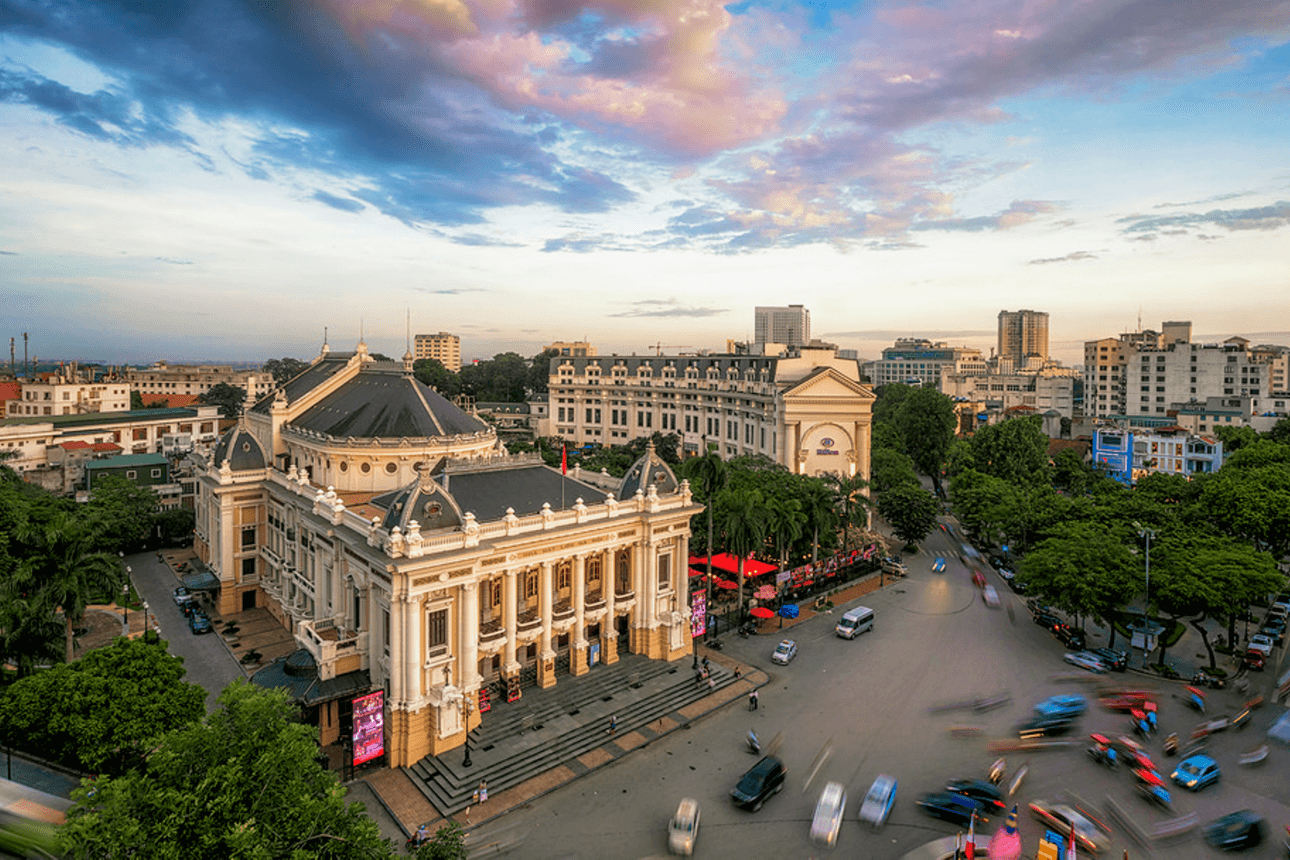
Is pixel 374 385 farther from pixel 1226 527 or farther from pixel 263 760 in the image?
pixel 1226 527

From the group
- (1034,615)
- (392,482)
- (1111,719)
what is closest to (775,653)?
(1111,719)

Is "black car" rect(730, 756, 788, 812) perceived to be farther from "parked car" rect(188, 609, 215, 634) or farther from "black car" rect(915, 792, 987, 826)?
"parked car" rect(188, 609, 215, 634)

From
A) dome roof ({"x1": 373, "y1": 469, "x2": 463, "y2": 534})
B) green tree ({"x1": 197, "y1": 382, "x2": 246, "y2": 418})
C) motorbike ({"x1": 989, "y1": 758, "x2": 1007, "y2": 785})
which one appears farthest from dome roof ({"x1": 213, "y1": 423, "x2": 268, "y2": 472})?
green tree ({"x1": 197, "y1": 382, "x2": 246, "y2": 418})

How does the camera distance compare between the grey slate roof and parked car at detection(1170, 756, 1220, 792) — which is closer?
parked car at detection(1170, 756, 1220, 792)

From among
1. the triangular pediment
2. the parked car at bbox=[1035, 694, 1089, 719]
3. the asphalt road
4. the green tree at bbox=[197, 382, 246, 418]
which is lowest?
the asphalt road

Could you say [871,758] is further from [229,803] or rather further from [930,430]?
[930,430]

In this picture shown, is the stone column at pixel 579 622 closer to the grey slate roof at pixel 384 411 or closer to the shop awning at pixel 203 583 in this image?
the grey slate roof at pixel 384 411
